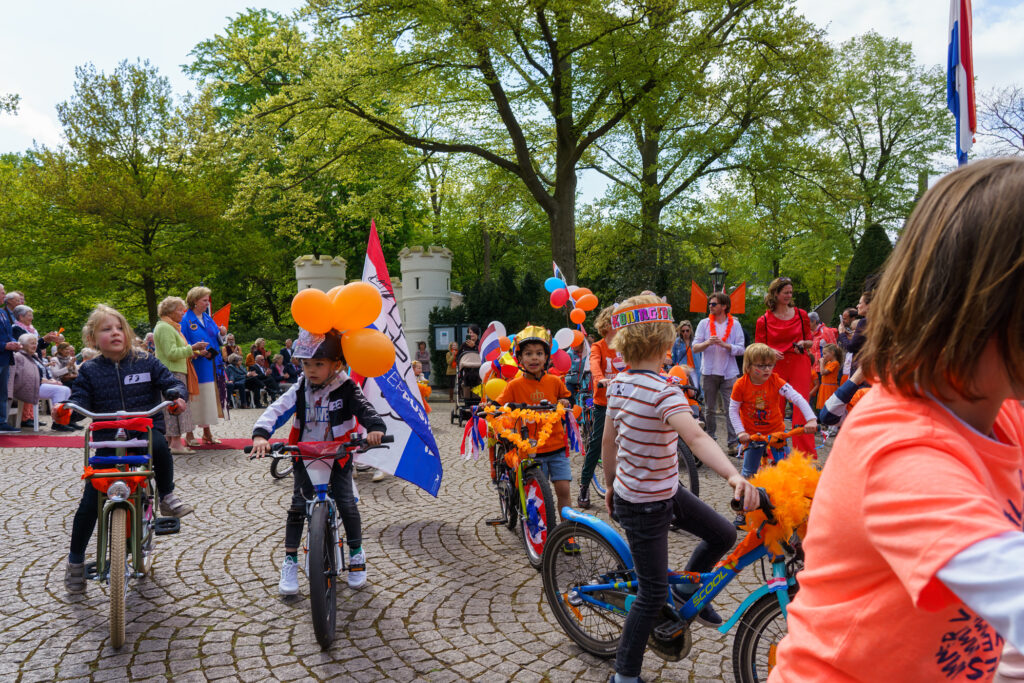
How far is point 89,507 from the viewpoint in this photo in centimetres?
425

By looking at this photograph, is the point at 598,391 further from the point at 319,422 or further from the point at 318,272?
the point at 318,272

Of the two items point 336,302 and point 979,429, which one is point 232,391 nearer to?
point 336,302

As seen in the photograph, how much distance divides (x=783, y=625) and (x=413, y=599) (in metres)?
2.55

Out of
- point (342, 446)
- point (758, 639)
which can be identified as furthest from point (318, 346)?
point (758, 639)

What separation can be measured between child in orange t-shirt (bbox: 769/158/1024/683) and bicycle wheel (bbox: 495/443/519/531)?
4.54 m

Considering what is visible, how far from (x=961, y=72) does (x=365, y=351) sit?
→ 4030mm

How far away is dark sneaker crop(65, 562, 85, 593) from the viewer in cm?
435

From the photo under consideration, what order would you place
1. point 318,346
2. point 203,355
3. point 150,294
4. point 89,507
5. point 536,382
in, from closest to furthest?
point 89,507 → point 318,346 → point 536,382 → point 203,355 → point 150,294

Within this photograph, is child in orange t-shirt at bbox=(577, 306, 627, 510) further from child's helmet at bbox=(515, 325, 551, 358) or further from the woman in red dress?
the woman in red dress

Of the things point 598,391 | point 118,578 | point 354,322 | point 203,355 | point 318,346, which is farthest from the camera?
point 203,355

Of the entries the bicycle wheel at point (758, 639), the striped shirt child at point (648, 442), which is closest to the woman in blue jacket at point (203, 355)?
the striped shirt child at point (648, 442)

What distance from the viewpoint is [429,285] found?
22.0m

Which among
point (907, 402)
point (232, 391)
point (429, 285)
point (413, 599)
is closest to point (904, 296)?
point (907, 402)

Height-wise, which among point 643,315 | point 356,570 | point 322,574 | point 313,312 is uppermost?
point 313,312
